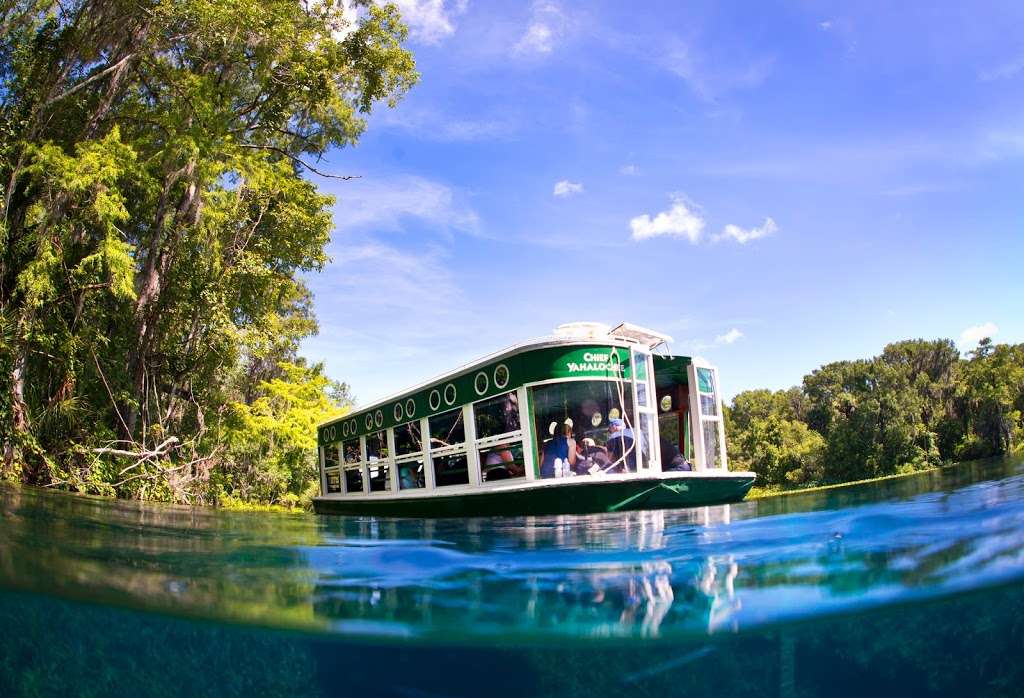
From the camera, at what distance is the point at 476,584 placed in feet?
15.5

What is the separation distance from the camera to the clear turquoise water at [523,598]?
4.64m

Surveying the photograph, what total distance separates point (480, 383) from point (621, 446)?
222cm

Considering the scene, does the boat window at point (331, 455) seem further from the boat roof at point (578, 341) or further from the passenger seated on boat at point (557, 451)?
the passenger seated on boat at point (557, 451)

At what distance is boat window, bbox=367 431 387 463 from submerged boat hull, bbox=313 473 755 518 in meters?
2.05

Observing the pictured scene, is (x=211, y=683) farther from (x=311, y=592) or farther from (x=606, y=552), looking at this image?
(x=606, y=552)

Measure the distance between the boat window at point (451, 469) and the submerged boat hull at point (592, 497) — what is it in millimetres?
383

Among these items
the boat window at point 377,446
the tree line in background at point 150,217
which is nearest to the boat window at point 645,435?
the boat window at point 377,446

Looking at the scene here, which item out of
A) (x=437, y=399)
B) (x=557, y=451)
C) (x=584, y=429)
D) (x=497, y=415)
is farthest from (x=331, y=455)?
(x=584, y=429)

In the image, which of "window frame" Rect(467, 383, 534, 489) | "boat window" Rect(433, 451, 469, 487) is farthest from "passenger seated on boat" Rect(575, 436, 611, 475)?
"boat window" Rect(433, 451, 469, 487)

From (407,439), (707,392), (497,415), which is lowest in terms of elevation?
(407,439)

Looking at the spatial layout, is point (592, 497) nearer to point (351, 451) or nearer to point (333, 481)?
point (351, 451)

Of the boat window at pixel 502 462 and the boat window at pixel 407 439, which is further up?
the boat window at pixel 407 439

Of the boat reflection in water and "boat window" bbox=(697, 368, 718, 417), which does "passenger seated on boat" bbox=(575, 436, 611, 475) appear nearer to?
"boat window" bbox=(697, 368, 718, 417)

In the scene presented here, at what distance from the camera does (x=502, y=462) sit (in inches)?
369
